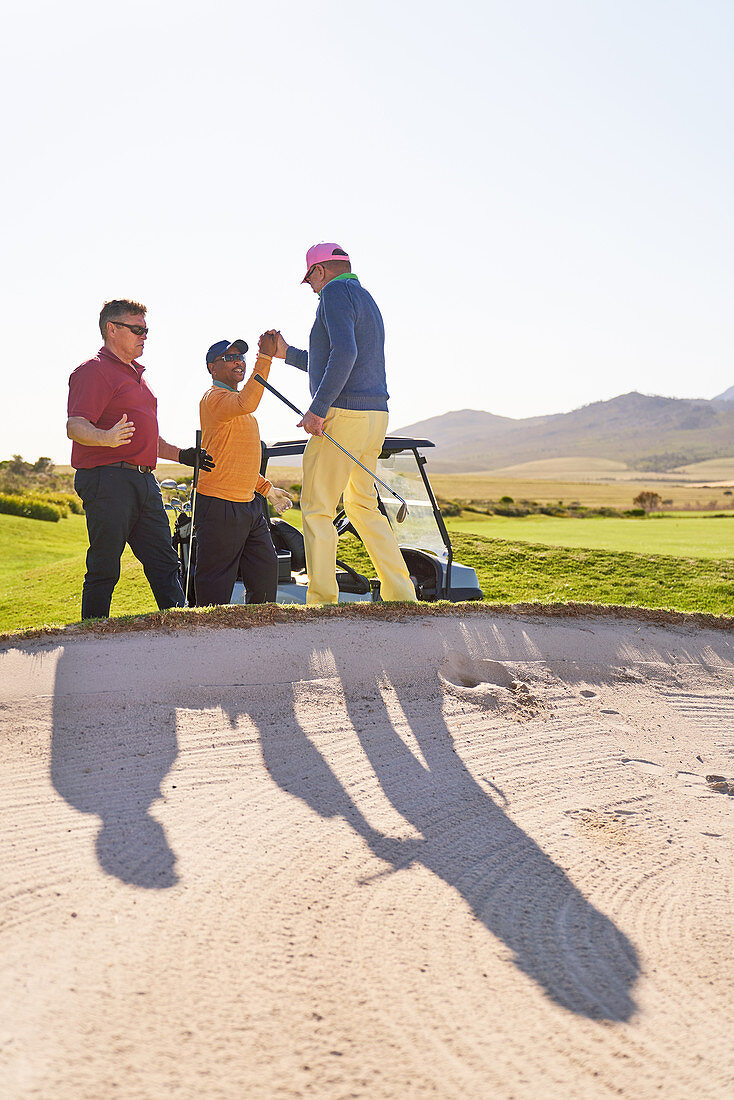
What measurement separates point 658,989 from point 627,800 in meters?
1.36

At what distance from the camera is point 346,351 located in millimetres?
5477

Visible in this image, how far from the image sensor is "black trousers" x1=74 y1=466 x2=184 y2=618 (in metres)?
5.33

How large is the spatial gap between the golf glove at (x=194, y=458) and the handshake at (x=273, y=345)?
32.1 inches

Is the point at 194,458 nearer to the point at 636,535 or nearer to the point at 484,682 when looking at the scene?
A: the point at 484,682

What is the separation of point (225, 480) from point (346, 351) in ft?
3.93

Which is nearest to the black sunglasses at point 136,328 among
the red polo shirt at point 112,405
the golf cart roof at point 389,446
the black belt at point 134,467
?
the red polo shirt at point 112,405

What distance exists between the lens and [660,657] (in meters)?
5.52

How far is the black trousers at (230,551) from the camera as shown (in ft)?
19.1

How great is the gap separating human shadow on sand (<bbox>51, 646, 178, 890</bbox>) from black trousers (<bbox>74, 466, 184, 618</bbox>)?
1.04 meters

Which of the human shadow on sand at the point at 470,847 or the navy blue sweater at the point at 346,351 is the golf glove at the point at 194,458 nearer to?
the navy blue sweater at the point at 346,351

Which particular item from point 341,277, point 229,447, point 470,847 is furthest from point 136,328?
point 470,847

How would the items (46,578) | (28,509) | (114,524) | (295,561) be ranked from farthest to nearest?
(28,509), (46,578), (295,561), (114,524)

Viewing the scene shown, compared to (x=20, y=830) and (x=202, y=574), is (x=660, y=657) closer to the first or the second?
(x=202, y=574)

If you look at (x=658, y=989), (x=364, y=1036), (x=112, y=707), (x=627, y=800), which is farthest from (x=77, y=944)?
(x=627, y=800)
